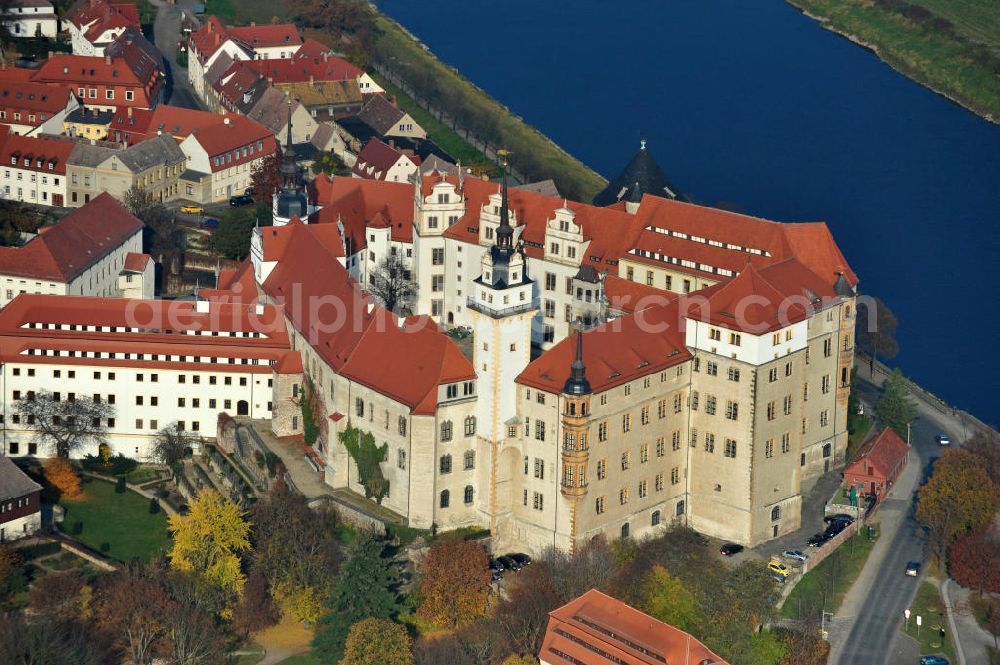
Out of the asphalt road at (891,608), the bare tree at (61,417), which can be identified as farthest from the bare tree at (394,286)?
the asphalt road at (891,608)

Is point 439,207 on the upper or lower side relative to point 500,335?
upper

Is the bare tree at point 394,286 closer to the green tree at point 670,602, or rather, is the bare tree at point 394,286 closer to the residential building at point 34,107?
the green tree at point 670,602

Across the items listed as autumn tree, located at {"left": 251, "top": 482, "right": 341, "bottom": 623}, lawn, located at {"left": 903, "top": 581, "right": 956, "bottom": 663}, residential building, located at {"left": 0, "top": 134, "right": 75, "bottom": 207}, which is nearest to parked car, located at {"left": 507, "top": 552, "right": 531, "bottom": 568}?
autumn tree, located at {"left": 251, "top": 482, "right": 341, "bottom": 623}

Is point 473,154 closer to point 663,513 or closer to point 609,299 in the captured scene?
point 609,299

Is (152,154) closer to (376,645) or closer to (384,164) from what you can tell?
(384,164)

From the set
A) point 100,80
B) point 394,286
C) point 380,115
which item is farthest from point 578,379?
point 100,80

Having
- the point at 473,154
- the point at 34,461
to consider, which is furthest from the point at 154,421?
the point at 473,154

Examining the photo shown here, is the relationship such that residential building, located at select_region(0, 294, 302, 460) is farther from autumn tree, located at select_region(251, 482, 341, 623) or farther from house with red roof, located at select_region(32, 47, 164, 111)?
house with red roof, located at select_region(32, 47, 164, 111)

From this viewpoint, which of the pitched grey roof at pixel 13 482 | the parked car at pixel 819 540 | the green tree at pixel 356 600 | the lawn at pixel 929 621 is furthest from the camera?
the parked car at pixel 819 540
